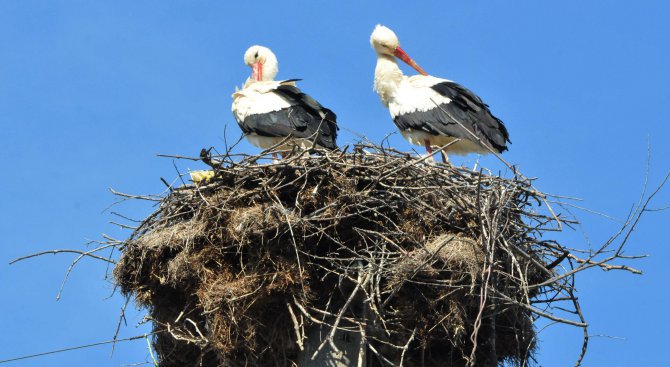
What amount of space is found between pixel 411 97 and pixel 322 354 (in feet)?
11.2

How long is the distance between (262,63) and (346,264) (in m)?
4.38

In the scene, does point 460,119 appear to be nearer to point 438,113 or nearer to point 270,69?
point 438,113

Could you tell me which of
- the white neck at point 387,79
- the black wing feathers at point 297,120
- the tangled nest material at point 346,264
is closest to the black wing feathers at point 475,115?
the white neck at point 387,79

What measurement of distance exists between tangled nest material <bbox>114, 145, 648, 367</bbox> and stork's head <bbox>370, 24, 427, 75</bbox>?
3.36m

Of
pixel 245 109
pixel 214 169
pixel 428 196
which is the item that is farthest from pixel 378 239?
pixel 245 109

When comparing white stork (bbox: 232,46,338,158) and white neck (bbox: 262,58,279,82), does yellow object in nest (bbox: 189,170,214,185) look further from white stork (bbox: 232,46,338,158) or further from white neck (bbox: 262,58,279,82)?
white neck (bbox: 262,58,279,82)

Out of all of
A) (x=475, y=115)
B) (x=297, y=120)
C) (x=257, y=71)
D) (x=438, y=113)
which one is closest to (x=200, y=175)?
(x=297, y=120)

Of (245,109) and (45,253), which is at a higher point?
(245,109)

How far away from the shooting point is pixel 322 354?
773 cm

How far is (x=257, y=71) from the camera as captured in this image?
38.8 feet

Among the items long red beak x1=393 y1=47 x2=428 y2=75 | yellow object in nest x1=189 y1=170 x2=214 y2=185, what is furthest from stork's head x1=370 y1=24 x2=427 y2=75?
yellow object in nest x1=189 y1=170 x2=214 y2=185

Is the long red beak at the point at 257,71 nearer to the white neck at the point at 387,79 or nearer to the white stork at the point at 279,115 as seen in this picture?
the white stork at the point at 279,115

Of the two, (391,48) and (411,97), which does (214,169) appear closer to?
(411,97)

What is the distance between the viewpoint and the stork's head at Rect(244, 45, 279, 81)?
11797 mm
